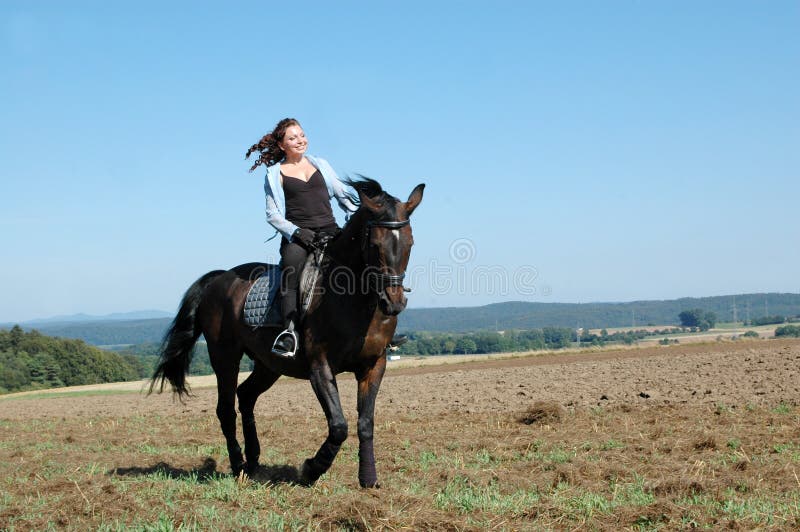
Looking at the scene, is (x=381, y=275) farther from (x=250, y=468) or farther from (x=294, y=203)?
(x=250, y=468)

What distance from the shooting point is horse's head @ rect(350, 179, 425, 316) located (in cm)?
632

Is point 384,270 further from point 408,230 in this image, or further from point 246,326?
point 246,326

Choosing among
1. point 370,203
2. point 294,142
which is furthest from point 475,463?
point 294,142

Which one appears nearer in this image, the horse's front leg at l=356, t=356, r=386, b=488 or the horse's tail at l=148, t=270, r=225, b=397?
the horse's front leg at l=356, t=356, r=386, b=488

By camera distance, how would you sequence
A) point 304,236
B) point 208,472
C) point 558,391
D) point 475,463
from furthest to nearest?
point 558,391, point 208,472, point 475,463, point 304,236

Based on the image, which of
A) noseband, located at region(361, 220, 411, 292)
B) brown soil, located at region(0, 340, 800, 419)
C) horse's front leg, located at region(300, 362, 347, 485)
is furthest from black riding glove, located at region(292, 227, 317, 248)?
brown soil, located at region(0, 340, 800, 419)

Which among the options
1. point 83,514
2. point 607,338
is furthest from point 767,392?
point 607,338

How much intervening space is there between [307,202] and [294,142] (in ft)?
2.16

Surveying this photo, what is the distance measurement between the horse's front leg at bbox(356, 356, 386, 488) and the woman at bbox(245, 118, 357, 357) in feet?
2.51

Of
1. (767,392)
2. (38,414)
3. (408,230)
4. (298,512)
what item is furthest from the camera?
(38,414)

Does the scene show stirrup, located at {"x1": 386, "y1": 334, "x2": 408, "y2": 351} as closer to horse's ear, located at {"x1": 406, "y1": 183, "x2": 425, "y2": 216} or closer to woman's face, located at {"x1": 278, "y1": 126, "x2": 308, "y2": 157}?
horse's ear, located at {"x1": 406, "y1": 183, "x2": 425, "y2": 216}

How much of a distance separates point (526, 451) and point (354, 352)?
11.2ft

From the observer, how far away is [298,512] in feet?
20.0

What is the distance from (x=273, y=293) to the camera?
7949 millimetres
